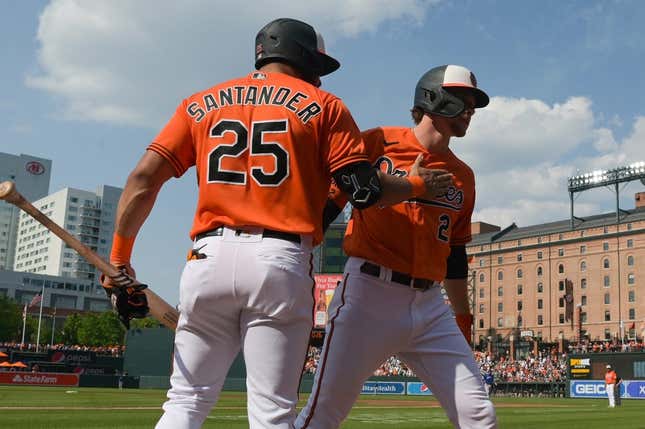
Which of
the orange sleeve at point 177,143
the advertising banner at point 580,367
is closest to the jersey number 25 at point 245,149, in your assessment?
the orange sleeve at point 177,143

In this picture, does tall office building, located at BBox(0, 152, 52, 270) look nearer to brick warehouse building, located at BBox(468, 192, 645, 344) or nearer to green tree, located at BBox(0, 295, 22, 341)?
green tree, located at BBox(0, 295, 22, 341)

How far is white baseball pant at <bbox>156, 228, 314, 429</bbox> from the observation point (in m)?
3.25

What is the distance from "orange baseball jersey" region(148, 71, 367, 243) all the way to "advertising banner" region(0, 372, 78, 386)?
37.1 metres

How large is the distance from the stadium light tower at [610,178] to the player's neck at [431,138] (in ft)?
307

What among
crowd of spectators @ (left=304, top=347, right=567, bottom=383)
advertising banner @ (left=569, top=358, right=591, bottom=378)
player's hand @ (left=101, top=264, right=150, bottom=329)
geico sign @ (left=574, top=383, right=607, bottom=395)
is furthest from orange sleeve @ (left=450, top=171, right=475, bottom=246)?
crowd of spectators @ (left=304, top=347, right=567, bottom=383)

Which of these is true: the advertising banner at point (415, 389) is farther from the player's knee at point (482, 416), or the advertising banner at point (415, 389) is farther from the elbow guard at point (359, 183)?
the elbow guard at point (359, 183)

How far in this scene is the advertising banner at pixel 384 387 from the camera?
144 feet

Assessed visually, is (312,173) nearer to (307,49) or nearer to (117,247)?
(307,49)

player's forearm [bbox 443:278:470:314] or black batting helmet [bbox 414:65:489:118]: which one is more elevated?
black batting helmet [bbox 414:65:489:118]

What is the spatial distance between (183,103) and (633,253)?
341 feet

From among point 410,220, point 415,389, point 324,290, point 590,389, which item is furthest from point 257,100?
point 324,290

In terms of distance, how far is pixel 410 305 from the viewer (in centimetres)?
468

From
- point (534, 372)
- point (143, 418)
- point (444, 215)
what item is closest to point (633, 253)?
point (534, 372)

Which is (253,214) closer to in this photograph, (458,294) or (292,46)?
(292,46)
